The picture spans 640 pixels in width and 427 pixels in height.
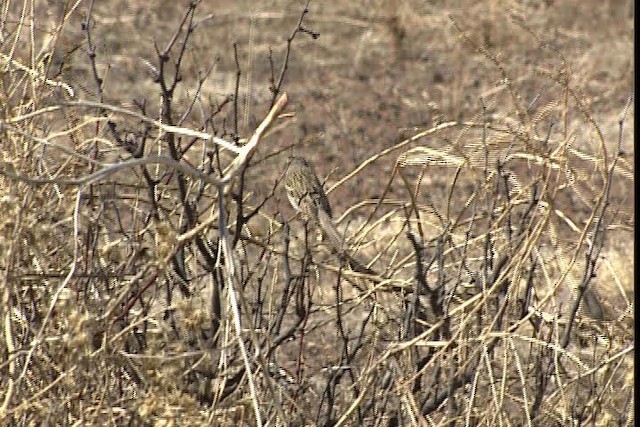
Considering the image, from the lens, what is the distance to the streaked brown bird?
409 cm

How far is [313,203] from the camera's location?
525cm

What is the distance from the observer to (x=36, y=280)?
138 inches

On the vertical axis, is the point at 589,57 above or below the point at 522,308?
below

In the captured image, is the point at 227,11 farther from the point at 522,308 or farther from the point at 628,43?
the point at 522,308

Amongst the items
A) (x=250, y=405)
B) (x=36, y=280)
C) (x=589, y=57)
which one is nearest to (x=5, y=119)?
(x=36, y=280)

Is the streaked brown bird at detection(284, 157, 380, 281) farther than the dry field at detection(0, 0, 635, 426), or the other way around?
the streaked brown bird at detection(284, 157, 380, 281)

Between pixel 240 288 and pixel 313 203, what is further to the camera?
pixel 313 203

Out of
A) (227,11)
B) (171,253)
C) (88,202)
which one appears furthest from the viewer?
(227,11)

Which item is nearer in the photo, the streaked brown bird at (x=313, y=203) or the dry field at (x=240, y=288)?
the dry field at (x=240, y=288)

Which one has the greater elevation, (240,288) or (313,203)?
(240,288)

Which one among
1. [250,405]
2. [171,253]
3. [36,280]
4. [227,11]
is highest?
[171,253]

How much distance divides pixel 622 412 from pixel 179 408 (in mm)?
1435

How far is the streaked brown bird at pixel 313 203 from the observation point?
4.09 metres

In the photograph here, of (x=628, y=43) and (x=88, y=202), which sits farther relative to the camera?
(x=628, y=43)
